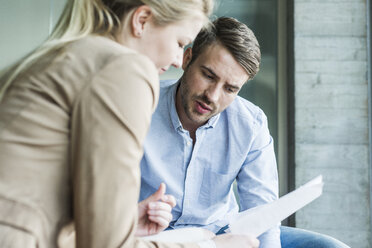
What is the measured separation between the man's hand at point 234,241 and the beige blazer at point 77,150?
40 cm

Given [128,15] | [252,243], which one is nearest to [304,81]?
[252,243]

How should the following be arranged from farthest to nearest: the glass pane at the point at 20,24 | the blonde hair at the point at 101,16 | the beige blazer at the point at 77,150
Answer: the glass pane at the point at 20,24 → the blonde hair at the point at 101,16 → the beige blazer at the point at 77,150

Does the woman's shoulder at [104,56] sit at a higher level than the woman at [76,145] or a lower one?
higher

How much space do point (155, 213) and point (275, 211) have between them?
303 millimetres

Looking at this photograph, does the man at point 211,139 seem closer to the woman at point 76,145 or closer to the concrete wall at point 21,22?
the woman at point 76,145

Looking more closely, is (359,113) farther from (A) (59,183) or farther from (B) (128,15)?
(A) (59,183)

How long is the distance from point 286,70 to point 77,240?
284 cm

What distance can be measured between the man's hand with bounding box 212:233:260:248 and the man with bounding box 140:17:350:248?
1.57ft

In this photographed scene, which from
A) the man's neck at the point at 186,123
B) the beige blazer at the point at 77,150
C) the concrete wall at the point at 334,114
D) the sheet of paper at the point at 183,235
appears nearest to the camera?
the beige blazer at the point at 77,150

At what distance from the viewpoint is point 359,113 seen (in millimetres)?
3014

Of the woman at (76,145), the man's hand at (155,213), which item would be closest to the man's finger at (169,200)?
the man's hand at (155,213)

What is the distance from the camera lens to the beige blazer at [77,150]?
64cm

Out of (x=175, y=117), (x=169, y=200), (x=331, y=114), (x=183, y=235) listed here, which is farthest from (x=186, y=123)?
(x=331, y=114)

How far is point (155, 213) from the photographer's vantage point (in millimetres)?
1068
